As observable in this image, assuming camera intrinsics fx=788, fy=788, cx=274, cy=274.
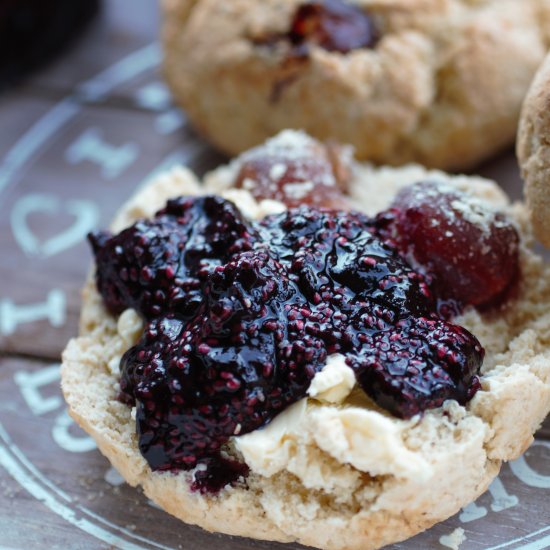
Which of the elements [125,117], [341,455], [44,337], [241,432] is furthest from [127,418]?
[125,117]

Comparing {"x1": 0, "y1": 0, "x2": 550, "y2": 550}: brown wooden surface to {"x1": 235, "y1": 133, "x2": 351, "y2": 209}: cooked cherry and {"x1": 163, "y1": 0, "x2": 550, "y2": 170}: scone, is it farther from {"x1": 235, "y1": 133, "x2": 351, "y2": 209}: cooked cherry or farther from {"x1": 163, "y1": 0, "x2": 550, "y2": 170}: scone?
{"x1": 235, "y1": 133, "x2": 351, "y2": 209}: cooked cherry

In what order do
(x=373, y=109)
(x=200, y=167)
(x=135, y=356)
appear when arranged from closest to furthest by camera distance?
(x=135, y=356)
(x=373, y=109)
(x=200, y=167)

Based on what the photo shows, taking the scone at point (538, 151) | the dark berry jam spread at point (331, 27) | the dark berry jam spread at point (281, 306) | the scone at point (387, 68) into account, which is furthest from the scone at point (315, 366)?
the dark berry jam spread at point (331, 27)

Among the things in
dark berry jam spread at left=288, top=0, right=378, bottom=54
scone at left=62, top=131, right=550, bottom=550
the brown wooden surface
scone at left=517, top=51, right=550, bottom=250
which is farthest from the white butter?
dark berry jam spread at left=288, top=0, right=378, bottom=54

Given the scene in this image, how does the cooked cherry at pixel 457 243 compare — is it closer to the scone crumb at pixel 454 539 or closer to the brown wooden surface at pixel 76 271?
the brown wooden surface at pixel 76 271

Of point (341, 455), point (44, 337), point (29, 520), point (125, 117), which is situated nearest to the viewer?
point (341, 455)

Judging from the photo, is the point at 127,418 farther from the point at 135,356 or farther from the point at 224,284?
the point at 224,284

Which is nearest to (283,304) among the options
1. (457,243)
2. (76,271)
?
(457,243)
